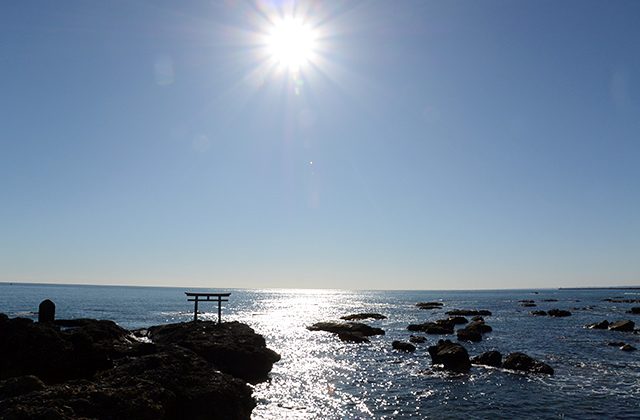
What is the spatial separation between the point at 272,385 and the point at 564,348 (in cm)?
3225

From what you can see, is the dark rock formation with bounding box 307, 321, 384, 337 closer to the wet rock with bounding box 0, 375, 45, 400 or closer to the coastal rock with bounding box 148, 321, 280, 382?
the coastal rock with bounding box 148, 321, 280, 382

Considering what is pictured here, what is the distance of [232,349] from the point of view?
31781 mm

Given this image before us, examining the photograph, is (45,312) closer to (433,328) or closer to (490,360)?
(490,360)

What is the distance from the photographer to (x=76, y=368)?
2259 centimetres

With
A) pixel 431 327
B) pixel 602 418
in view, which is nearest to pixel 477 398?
pixel 602 418

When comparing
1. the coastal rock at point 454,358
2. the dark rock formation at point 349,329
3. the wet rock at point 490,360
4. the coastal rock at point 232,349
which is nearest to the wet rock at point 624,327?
the dark rock formation at point 349,329

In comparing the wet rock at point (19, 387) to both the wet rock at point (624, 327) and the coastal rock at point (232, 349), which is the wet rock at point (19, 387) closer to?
the coastal rock at point (232, 349)

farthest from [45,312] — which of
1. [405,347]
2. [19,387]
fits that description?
[405,347]

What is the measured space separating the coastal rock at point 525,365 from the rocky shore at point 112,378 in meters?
18.9

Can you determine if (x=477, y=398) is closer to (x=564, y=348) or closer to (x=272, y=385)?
(x=272, y=385)

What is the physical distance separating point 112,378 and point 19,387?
3.42 meters

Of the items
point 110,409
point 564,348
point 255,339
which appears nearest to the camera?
point 110,409

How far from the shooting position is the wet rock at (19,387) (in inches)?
608

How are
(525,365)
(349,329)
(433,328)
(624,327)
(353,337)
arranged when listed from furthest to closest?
(624,327) → (433,328) → (349,329) → (353,337) → (525,365)
